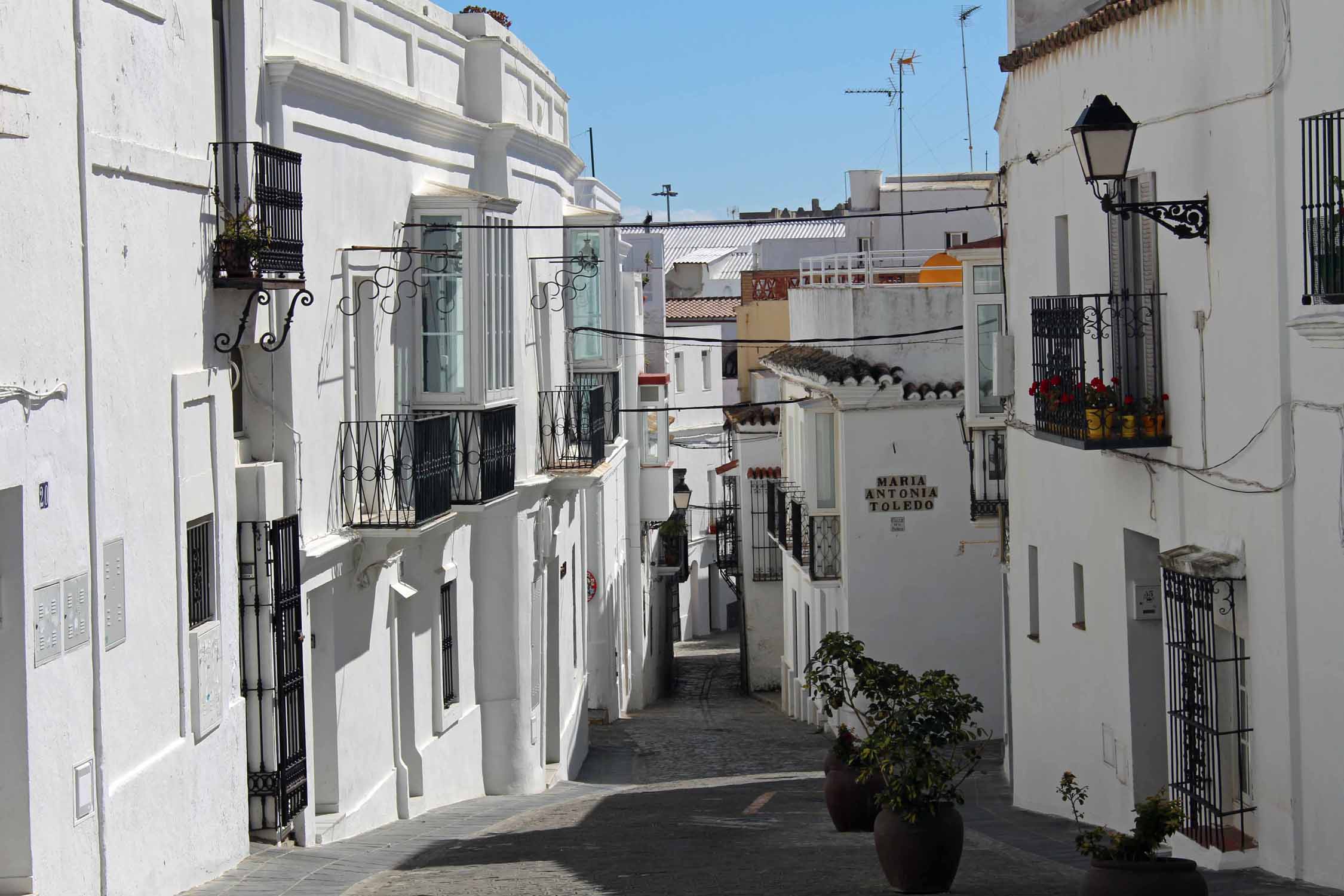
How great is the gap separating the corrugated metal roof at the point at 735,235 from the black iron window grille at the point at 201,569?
41.6 metres

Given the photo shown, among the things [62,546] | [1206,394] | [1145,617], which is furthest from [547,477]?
[62,546]

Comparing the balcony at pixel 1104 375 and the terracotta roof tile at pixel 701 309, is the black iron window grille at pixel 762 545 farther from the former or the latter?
the balcony at pixel 1104 375

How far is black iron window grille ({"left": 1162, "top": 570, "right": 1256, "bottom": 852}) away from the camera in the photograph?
9.98 meters

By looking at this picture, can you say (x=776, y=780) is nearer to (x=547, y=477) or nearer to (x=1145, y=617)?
(x=547, y=477)

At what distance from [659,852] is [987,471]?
10.1 m

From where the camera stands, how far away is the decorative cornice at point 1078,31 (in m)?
11.6

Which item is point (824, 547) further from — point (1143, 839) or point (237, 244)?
point (1143, 839)

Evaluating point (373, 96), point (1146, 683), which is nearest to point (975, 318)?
point (1146, 683)

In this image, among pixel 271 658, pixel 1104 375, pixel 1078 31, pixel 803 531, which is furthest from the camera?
pixel 803 531

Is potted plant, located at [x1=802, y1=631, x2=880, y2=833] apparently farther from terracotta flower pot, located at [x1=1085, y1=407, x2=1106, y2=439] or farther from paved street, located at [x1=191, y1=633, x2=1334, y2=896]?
terracotta flower pot, located at [x1=1085, y1=407, x2=1106, y2=439]

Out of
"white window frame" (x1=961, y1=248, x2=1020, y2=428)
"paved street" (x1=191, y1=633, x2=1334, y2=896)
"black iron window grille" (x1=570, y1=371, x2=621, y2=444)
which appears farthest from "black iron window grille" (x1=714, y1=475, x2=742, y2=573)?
"white window frame" (x1=961, y1=248, x2=1020, y2=428)

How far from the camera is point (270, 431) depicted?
1177cm

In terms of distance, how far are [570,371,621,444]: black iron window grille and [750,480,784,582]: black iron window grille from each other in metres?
10.4

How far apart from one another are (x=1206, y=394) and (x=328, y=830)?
6956 millimetres
